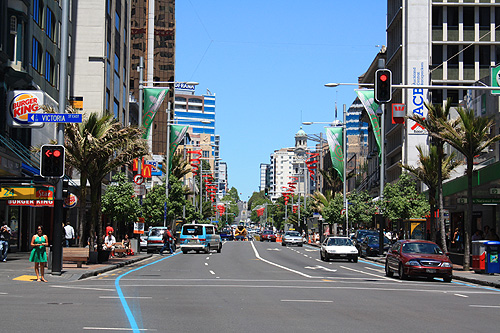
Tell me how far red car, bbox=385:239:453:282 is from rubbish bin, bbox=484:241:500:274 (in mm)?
3076

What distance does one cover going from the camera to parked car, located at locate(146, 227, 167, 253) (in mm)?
51969

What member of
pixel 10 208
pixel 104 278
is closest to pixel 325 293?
pixel 104 278

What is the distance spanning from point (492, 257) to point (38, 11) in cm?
3005

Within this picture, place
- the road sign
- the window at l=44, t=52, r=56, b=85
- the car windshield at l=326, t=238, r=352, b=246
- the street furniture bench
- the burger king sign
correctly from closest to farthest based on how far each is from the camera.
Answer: the road sign < the street furniture bench < the burger king sign < the car windshield at l=326, t=238, r=352, b=246 < the window at l=44, t=52, r=56, b=85

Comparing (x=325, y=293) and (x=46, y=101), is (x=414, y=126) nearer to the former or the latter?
(x=46, y=101)

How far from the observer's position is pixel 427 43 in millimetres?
65562

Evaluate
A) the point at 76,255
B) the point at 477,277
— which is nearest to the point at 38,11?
the point at 76,255

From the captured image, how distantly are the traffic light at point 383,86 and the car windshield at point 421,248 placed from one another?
826 cm

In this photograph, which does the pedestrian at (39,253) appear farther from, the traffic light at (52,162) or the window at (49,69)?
the window at (49,69)

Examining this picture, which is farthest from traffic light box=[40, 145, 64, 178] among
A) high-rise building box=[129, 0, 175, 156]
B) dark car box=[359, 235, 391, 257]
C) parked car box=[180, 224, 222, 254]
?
high-rise building box=[129, 0, 175, 156]

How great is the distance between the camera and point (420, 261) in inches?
1037

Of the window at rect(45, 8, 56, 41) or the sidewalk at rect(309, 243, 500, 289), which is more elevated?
the window at rect(45, 8, 56, 41)

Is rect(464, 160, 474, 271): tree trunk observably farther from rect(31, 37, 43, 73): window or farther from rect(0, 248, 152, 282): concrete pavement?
rect(31, 37, 43, 73): window

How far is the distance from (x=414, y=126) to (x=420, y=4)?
13.6 m
